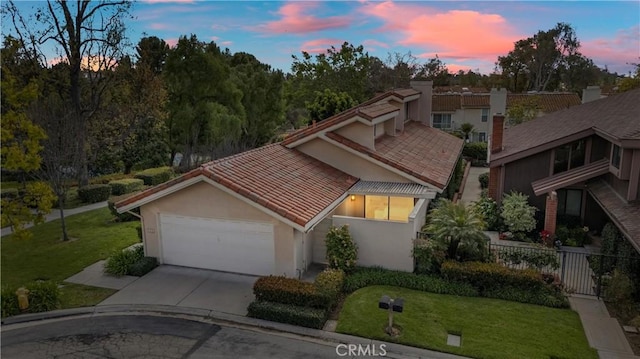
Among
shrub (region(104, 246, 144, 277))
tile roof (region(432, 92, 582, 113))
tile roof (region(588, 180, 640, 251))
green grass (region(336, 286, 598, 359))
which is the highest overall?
tile roof (region(432, 92, 582, 113))

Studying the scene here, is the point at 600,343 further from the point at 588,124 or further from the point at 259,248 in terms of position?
the point at 588,124

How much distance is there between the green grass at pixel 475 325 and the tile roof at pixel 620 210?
9.64 feet

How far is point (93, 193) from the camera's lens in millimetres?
27734

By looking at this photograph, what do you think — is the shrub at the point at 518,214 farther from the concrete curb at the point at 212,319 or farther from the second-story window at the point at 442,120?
the second-story window at the point at 442,120

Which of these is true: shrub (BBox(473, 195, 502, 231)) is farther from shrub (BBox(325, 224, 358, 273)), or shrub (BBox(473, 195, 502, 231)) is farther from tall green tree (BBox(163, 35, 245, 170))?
tall green tree (BBox(163, 35, 245, 170))

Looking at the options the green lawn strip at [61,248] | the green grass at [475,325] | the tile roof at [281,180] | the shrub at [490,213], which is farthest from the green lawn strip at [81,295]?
the shrub at [490,213]

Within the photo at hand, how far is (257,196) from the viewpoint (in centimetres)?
1430

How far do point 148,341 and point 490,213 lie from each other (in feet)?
54.1

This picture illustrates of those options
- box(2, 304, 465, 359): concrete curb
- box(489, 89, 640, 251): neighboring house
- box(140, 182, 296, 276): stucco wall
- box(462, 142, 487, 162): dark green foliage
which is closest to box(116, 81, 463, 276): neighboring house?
box(140, 182, 296, 276): stucco wall

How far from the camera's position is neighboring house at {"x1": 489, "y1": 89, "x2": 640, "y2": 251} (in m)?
17.1

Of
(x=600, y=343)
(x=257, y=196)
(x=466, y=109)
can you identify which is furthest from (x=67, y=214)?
(x=466, y=109)

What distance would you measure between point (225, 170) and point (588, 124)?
17.3 metres

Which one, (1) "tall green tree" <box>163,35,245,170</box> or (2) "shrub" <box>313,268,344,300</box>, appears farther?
(1) "tall green tree" <box>163,35,245,170</box>

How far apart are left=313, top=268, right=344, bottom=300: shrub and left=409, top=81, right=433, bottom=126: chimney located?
2303 cm
